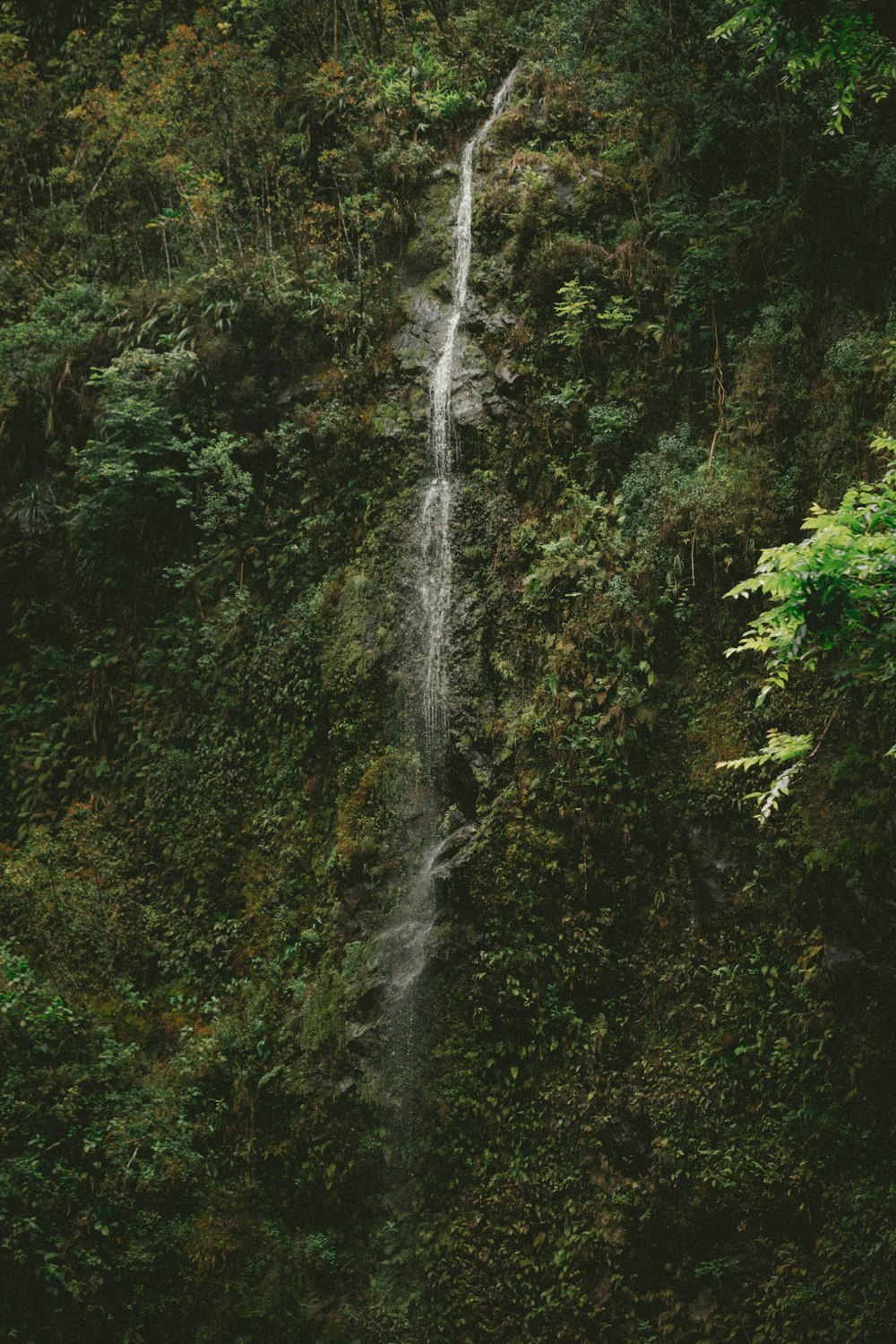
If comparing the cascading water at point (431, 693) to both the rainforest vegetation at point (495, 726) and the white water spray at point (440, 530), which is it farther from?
the rainforest vegetation at point (495, 726)

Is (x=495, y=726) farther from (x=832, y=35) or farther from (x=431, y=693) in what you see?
(x=832, y=35)

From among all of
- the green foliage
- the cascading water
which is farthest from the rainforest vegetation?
the cascading water

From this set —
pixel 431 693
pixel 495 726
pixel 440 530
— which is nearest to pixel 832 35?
pixel 440 530

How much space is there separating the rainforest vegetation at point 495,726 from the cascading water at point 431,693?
170 mm

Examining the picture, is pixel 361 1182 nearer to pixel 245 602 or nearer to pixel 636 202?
pixel 245 602

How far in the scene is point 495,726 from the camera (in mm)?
7984

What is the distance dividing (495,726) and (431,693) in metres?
0.88

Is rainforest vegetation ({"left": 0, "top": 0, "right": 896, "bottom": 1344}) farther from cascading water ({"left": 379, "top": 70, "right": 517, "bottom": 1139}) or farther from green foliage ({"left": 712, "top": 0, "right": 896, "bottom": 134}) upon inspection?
cascading water ({"left": 379, "top": 70, "right": 517, "bottom": 1139})

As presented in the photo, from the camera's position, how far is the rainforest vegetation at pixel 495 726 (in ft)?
19.4

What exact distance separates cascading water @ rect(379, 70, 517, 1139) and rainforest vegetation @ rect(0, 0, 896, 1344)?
0.17 metres

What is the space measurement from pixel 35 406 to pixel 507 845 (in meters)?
10.1

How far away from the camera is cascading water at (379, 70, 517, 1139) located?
24.0 feet

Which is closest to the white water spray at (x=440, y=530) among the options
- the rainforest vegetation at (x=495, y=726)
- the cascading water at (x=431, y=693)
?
the cascading water at (x=431, y=693)

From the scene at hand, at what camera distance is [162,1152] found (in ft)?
23.8
